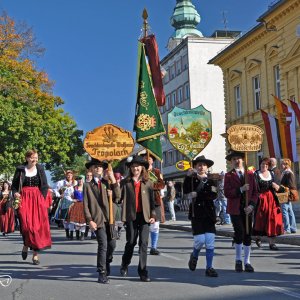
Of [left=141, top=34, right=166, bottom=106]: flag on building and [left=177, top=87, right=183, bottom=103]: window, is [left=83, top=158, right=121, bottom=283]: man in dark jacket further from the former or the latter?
[left=177, top=87, right=183, bottom=103]: window

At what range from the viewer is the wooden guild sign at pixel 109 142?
9953mm

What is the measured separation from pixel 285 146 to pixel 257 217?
1072 cm

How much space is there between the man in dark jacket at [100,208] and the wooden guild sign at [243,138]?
219 centimetres

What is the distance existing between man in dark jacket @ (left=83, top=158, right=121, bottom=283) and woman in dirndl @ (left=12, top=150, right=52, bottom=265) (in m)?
1.75

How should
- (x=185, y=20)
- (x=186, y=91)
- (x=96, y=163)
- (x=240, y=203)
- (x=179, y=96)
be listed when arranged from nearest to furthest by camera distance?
(x=96, y=163), (x=240, y=203), (x=186, y=91), (x=179, y=96), (x=185, y=20)

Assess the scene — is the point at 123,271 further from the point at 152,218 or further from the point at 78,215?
the point at 78,215

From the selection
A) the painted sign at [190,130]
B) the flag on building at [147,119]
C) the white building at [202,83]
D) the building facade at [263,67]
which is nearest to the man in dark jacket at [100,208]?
the flag on building at [147,119]

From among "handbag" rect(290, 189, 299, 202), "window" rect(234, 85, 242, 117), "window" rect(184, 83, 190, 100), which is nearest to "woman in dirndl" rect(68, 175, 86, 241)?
"handbag" rect(290, 189, 299, 202)

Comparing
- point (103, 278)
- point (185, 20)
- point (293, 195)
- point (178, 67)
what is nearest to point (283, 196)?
point (293, 195)

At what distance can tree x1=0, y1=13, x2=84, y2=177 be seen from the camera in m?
38.9

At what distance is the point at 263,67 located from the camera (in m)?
38.0

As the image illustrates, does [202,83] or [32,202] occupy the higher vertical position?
[202,83]

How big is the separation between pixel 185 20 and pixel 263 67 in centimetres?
4314

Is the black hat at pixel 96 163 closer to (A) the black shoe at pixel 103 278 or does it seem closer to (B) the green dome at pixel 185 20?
(A) the black shoe at pixel 103 278
